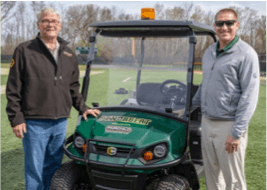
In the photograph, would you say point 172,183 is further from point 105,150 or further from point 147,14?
point 147,14

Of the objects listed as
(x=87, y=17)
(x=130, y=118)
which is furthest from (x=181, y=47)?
(x=87, y=17)

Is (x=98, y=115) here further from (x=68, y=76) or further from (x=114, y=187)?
(x=114, y=187)

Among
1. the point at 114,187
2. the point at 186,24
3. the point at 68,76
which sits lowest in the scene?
the point at 114,187

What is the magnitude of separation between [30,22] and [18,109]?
46.3 meters

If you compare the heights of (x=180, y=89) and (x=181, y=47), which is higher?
(x=181, y=47)

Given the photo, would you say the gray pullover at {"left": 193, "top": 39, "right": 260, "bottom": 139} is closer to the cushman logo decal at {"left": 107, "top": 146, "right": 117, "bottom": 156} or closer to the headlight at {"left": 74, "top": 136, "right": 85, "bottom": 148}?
the cushman logo decal at {"left": 107, "top": 146, "right": 117, "bottom": 156}

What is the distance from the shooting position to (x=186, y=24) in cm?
273

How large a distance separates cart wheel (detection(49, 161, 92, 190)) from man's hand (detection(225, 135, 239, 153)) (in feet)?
4.08

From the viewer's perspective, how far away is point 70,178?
100 inches

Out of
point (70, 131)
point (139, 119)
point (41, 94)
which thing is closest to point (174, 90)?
point (139, 119)

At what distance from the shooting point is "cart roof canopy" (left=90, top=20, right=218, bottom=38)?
2.78 metres

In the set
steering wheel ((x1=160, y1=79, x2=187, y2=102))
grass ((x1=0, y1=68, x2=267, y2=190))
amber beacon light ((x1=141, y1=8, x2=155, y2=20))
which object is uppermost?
amber beacon light ((x1=141, y1=8, x2=155, y2=20))

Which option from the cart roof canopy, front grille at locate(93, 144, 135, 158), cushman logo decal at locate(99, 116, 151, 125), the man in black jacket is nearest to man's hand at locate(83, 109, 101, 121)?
the man in black jacket

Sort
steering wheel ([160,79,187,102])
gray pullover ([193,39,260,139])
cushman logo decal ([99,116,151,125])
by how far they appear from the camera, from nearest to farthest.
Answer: gray pullover ([193,39,260,139]) < cushman logo decal ([99,116,151,125]) < steering wheel ([160,79,187,102])
